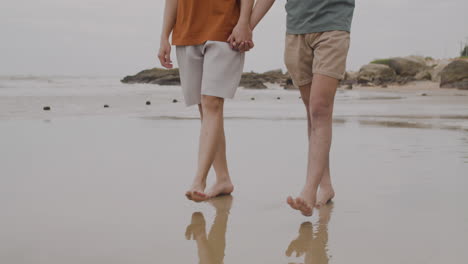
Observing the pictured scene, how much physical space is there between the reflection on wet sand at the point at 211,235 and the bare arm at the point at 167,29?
1072 mm

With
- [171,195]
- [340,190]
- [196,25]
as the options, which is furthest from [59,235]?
[340,190]

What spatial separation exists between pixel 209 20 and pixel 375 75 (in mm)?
35663

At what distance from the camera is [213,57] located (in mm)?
3232

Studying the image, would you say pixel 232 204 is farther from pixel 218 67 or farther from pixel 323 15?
pixel 323 15

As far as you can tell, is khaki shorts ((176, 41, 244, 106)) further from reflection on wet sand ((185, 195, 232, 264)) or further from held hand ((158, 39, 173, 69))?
reflection on wet sand ((185, 195, 232, 264))

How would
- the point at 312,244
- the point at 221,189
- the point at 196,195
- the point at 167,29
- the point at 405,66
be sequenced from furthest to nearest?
1. the point at 405,66
2. the point at 167,29
3. the point at 221,189
4. the point at 196,195
5. the point at 312,244

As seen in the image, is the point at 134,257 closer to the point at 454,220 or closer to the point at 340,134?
the point at 454,220

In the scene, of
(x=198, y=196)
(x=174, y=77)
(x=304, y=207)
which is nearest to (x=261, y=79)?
(x=174, y=77)

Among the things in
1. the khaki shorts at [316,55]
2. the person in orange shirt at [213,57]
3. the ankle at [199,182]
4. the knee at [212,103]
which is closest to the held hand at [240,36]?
the person in orange shirt at [213,57]

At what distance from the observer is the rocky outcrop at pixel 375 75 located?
33844 millimetres

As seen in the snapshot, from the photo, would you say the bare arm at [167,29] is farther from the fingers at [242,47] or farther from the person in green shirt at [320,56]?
the person in green shirt at [320,56]

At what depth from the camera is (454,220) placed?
2699mm

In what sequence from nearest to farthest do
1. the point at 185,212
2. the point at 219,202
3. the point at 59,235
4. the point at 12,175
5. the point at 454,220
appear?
the point at 59,235 < the point at 454,220 < the point at 185,212 < the point at 219,202 < the point at 12,175

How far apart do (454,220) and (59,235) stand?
188cm
